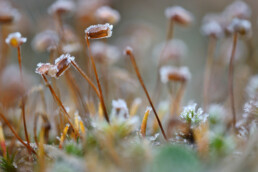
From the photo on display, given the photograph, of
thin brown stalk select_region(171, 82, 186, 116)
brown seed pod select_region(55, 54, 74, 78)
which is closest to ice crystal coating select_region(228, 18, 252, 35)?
thin brown stalk select_region(171, 82, 186, 116)

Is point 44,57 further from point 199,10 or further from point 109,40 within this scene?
point 199,10

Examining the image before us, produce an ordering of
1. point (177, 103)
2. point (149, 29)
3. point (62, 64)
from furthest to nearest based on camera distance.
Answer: point (149, 29) < point (177, 103) < point (62, 64)

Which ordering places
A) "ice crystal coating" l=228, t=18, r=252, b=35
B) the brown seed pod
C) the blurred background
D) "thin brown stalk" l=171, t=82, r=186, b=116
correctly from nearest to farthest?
1. the brown seed pod
2. "ice crystal coating" l=228, t=18, r=252, b=35
3. "thin brown stalk" l=171, t=82, r=186, b=116
4. the blurred background

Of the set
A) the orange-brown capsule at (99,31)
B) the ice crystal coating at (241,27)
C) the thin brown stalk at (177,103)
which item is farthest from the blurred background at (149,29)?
the orange-brown capsule at (99,31)

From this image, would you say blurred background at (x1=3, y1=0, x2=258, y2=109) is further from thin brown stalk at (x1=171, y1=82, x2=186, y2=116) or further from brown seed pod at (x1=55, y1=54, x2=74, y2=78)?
brown seed pod at (x1=55, y1=54, x2=74, y2=78)

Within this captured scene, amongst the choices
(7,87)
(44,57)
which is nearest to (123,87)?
(7,87)

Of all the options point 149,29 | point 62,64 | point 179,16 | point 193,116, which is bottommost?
point 193,116

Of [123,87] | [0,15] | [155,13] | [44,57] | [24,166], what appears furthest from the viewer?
[155,13]

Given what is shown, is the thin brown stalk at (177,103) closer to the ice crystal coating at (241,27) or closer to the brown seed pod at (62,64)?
the ice crystal coating at (241,27)

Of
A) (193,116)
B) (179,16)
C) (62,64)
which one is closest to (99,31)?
(62,64)

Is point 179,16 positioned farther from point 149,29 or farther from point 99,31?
point 149,29

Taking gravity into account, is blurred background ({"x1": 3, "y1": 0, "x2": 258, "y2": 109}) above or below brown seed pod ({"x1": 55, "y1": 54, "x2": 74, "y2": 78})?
above
